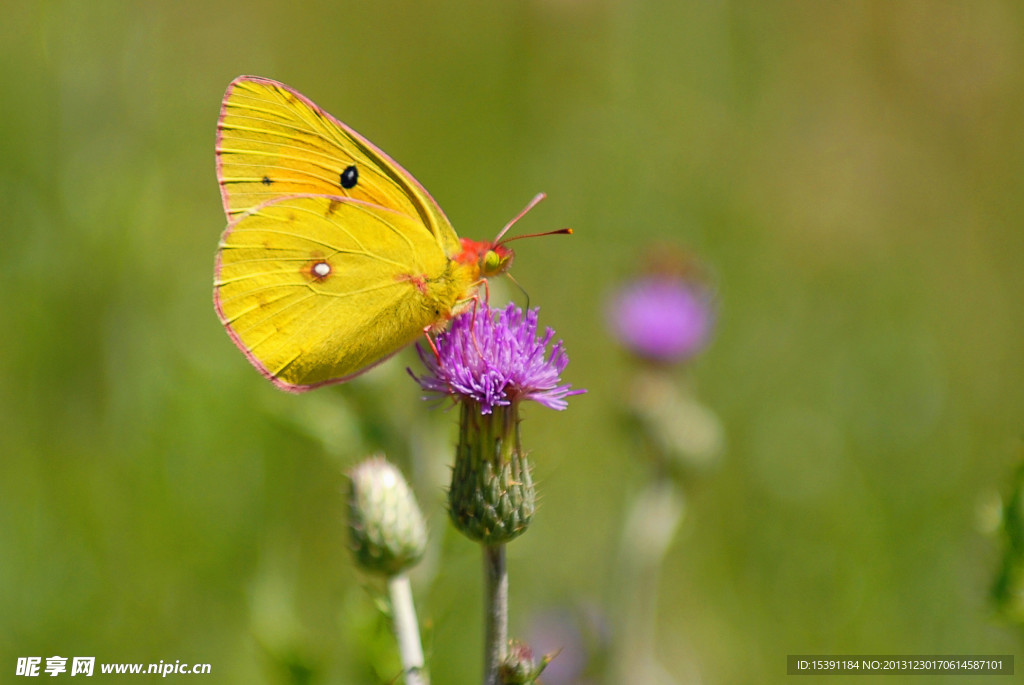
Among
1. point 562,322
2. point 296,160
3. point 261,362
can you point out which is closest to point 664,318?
point 562,322

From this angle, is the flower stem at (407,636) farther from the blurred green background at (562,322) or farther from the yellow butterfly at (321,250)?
the yellow butterfly at (321,250)

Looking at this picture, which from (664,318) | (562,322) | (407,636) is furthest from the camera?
(562,322)

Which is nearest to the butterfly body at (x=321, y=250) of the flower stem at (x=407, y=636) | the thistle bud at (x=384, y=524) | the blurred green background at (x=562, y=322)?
the thistle bud at (x=384, y=524)

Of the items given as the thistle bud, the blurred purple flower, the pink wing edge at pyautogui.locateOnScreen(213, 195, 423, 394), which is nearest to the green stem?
the blurred purple flower

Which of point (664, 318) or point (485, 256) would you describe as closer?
point (485, 256)

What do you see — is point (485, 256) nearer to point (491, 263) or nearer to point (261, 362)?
point (491, 263)

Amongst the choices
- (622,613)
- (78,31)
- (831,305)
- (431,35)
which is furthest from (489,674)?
(431,35)

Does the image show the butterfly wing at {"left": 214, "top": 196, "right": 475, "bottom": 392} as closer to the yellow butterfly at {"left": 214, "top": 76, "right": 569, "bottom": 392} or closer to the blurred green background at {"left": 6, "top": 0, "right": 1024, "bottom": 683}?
the yellow butterfly at {"left": 214, "top": 76, "right": 569, "bottom": 392}
